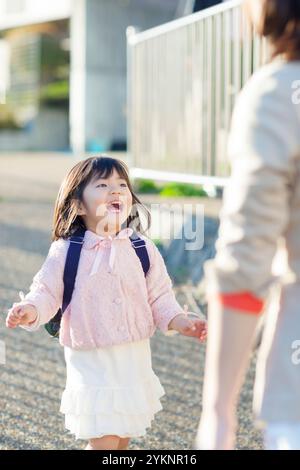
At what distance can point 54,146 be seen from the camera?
3347cm

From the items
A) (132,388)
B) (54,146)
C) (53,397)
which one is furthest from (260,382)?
(54,146)

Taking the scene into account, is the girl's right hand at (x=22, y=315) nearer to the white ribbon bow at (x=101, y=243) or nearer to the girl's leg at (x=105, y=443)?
the white ribbon bow at (x=101, y=243)

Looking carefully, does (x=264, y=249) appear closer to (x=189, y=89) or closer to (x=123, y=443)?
(x=123, y=443)

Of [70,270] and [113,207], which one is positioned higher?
[113,207]

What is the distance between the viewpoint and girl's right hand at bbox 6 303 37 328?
8.75 ft

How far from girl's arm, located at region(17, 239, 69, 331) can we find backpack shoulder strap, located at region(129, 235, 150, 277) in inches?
8.7

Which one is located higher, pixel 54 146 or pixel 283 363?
pixel 54 146

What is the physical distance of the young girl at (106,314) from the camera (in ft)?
8.89

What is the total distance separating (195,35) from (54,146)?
25839mm

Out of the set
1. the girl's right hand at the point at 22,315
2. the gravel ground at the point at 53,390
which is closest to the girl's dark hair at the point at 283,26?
the girl's right hand at the point at 22,315

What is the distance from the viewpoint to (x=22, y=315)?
2668 millimetres

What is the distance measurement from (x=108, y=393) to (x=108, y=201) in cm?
57

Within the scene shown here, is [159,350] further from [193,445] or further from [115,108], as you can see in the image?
[115,108]

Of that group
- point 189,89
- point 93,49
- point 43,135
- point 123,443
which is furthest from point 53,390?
point 43,135
